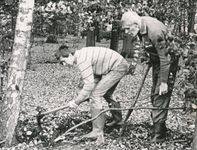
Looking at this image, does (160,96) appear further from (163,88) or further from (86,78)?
(86,78)

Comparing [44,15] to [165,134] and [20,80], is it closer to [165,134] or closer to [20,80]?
[20,80]

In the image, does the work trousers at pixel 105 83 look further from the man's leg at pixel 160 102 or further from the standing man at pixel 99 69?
the man's leg at pixel 160 102

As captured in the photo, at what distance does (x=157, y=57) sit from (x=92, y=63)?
100cm

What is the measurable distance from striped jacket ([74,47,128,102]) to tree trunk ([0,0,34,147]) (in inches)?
31.8

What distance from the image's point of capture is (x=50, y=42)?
25719 millimetres

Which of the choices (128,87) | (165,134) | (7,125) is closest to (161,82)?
(165,134)

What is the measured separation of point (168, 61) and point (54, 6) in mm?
4077

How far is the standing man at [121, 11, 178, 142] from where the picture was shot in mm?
4105

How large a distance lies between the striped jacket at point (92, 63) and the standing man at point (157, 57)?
1.99ft

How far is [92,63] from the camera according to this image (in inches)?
184

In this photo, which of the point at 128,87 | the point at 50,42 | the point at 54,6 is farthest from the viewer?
the point at 50,42

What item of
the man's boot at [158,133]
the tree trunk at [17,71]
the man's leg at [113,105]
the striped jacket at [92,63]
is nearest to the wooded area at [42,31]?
the tree trunk at [17,71]

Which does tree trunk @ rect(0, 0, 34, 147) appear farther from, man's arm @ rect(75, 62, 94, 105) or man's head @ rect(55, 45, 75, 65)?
man's arm @ rect(75, 62, 94, 105)

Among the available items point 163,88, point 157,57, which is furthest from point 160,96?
point 157,57
